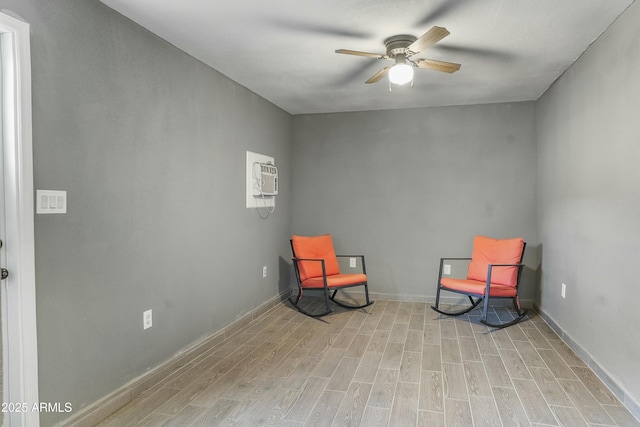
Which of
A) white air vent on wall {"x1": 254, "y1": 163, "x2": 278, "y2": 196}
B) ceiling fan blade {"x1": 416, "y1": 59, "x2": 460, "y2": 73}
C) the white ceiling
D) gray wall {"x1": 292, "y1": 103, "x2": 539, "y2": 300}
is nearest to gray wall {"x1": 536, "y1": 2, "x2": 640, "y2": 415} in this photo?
the white ceiling

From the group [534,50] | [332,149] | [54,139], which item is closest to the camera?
[54,139]

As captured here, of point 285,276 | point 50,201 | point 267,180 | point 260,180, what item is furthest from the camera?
point 285,276

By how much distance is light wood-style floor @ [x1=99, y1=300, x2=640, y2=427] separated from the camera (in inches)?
87.4

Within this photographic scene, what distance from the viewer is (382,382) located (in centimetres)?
265

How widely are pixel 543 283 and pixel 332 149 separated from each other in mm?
2740

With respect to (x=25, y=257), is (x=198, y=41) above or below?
above

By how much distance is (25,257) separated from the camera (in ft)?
5.96

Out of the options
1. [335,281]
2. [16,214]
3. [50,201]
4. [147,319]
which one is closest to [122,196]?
[50,201]

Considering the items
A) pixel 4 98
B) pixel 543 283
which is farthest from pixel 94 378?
pixel 543 283

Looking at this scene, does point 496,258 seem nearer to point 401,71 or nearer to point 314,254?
point 314,254

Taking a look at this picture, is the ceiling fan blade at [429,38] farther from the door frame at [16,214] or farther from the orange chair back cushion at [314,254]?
the orange chair back cushion at [314,254]

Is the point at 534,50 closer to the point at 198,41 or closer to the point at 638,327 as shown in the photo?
the point at 638,327

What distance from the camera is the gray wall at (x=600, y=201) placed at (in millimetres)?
2320

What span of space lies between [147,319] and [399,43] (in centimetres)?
242
